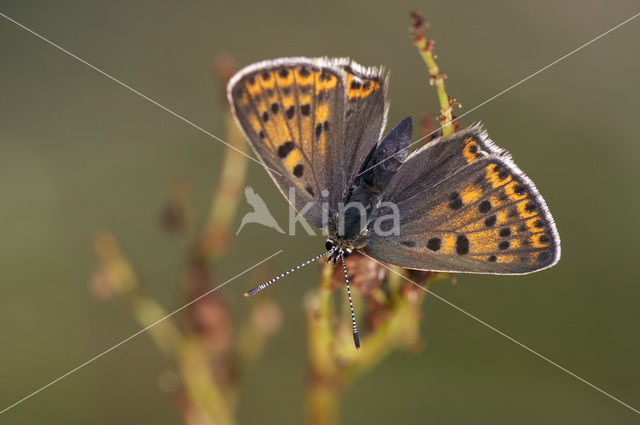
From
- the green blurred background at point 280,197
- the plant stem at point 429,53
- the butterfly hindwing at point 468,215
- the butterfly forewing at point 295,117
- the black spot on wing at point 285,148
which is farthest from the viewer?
the green blurred background at point 280,197

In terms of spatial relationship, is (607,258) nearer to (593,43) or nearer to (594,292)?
(594,292)

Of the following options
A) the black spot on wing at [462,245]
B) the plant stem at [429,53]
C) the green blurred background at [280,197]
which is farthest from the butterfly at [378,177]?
the green blurred background at [280,197]

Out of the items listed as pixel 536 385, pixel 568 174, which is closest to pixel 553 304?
pixel 536 385

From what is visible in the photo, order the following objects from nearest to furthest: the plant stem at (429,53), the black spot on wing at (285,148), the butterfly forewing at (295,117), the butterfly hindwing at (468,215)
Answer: the plant stem at (429,53) → the butterfly hindwing at (468,215) → the butterfly forewing at (295,117) → the black spot on wing at (285,148)

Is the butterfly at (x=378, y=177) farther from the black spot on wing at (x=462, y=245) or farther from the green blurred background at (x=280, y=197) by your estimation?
the green blurred background at (x=280, y=197)

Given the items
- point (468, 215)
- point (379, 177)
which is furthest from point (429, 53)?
point (379, 177)

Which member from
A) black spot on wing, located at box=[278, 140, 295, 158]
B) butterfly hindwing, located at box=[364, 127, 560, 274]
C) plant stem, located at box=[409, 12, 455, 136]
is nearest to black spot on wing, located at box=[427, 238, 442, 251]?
butterfly hindwing, located at box=[364, 127, 560, 274]

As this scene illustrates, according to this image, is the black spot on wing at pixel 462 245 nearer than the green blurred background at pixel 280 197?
Yes

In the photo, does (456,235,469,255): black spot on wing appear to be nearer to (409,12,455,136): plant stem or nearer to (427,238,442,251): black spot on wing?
(427,238,442,251): black spot on wing
